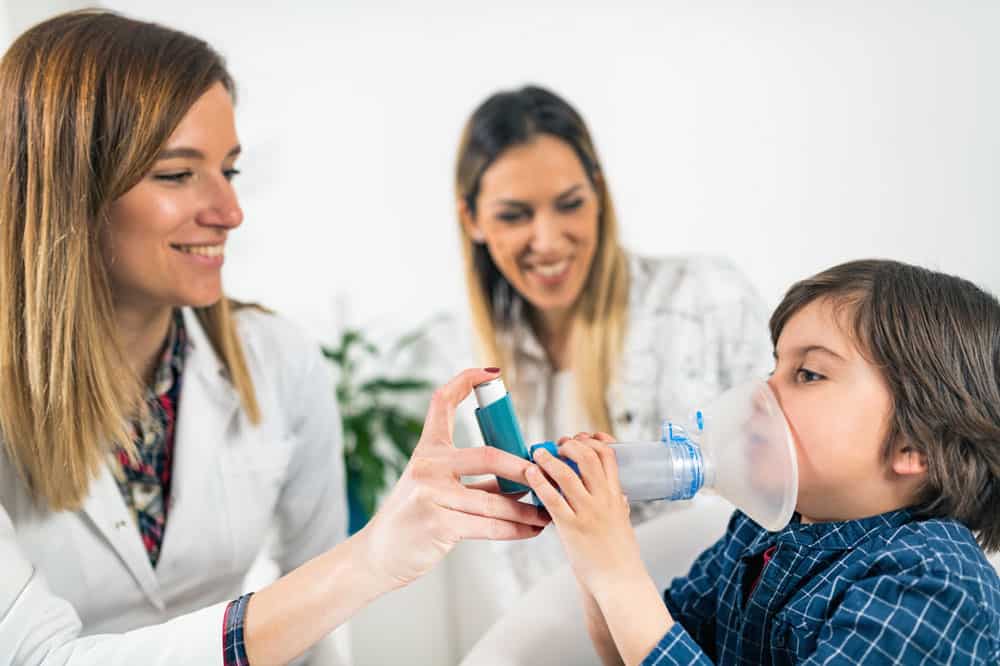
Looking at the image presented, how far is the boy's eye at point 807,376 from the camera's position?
1056 millimetres

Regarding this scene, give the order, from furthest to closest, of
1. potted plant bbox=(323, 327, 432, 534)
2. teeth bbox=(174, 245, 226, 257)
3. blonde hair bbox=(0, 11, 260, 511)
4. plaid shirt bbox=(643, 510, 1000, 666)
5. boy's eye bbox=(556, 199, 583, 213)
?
potted plant bbox=(323, 327, 432, 534)
boy's eye bbox=(556, 199, 583, 213)
teeth bbox=(174, 245, 226, 257)
blonde hair bbox=(0, 11, 260, 511)
plaid shirt bbox=(643, 510, 1000, 666)

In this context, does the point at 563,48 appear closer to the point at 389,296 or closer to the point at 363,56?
the point at 363,56

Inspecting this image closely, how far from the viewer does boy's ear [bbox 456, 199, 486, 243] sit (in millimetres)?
2051

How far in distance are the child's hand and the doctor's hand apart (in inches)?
1.8

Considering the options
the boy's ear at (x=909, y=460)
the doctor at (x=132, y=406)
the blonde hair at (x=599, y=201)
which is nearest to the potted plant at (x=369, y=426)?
the blonde hair at (x=599, y=201)

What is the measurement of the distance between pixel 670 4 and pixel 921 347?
68.1 inches

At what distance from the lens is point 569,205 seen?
6.43 ft

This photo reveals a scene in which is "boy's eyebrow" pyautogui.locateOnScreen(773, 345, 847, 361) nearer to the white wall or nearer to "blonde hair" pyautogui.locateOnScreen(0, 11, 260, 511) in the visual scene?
"blonde hair" pyautogui.locateOnScreen(0, 11, 260, 511)

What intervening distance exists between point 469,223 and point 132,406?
0.93m

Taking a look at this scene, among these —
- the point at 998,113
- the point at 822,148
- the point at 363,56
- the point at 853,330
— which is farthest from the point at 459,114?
the point at 853,330

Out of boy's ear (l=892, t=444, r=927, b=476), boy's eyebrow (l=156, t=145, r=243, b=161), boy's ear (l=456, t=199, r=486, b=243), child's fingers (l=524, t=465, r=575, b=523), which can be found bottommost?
boy's ear (l=892, t=444, r=927, b=476)

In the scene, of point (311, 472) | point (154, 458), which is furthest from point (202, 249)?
point (311, 472)

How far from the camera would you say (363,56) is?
2873mm

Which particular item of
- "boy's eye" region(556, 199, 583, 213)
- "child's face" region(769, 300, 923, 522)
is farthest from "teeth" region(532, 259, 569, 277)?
"child's face" region(769, 300, 923, 522)
